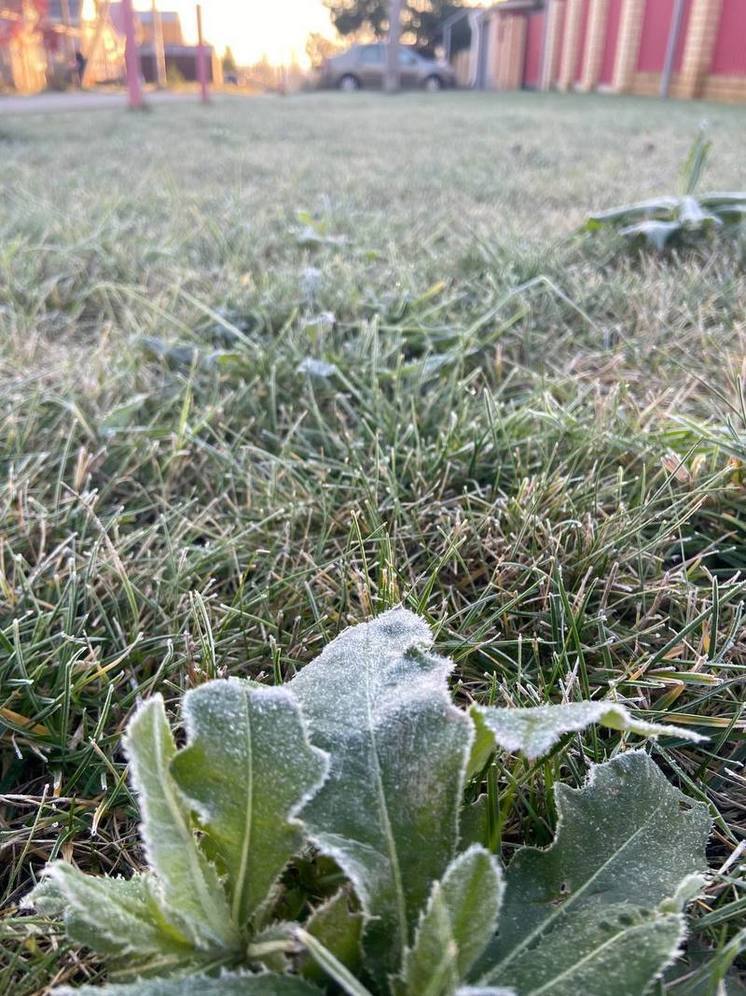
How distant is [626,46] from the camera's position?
14.8 meters

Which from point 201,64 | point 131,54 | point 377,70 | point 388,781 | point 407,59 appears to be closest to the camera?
point 388,781

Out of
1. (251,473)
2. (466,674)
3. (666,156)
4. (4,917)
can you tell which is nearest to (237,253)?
(251,473)

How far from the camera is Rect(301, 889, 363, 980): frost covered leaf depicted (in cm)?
48

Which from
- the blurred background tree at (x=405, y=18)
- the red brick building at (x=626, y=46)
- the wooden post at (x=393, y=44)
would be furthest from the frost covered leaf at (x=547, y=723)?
the blurred background tree at (x=405, y=18)

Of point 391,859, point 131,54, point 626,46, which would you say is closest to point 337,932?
point 391,859

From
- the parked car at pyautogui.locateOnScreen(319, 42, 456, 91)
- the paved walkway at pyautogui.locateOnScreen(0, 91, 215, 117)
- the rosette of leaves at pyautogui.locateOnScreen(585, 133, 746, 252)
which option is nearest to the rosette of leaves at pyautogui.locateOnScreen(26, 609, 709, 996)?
the rosette of leaves at pyautogui.locateOnScreen(585, 133, 746, 252)

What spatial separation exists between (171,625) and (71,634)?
118 mm

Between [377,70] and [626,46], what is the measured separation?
9.12 m

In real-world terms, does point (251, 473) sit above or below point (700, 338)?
below

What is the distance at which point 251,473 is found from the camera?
122 cm

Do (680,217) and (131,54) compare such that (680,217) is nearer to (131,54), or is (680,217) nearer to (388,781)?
(388,781)

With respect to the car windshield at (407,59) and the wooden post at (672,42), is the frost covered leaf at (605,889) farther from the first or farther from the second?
the car windshield at (407,59)

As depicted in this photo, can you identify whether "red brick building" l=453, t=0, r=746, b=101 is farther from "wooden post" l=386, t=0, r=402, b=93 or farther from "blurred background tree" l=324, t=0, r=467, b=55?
"blurred background tree" l=324, t=0, r=467, b=55

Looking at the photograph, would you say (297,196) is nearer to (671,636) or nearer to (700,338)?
(700,338)
